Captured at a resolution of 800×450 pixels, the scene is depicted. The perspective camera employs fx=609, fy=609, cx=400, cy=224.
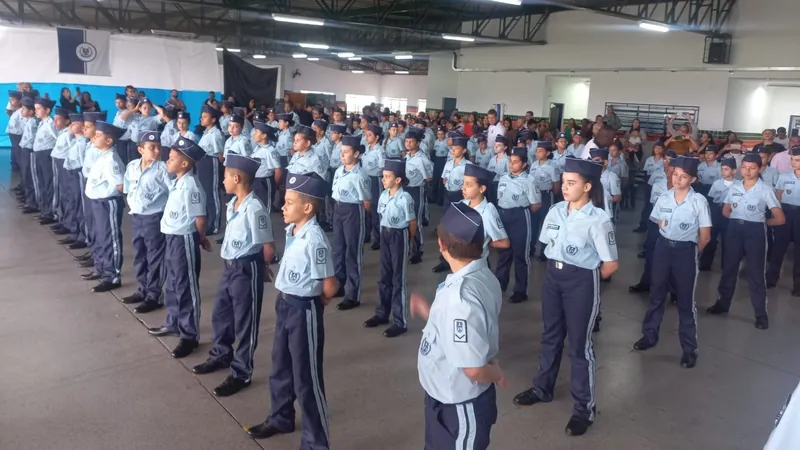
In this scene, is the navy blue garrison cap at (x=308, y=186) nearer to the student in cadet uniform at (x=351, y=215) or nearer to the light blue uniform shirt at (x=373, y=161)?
the student in cadet uniform at (x=351, y=215)

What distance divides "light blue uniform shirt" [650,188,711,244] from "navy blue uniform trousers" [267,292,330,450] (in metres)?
3.01

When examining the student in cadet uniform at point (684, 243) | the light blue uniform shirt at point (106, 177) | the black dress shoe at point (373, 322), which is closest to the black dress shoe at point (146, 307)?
the light blue uniform shirt at point (106, 177)

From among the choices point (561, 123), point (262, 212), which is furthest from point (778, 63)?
point (262, 212)

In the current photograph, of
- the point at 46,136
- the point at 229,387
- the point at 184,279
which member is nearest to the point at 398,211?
the point at 184,279

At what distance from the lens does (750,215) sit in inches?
229

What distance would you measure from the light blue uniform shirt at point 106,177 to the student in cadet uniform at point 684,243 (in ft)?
15.7

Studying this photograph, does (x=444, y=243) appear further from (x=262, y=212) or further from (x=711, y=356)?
(x=711, y=356)

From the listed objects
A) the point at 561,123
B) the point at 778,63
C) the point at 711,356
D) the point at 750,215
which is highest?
the point at 778,63

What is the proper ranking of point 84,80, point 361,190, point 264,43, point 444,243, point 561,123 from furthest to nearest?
1. point 264,43
2. point 561,123
3. point 84,80
4. point 361,190
5. point 444,243

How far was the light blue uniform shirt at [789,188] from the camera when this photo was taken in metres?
6.82

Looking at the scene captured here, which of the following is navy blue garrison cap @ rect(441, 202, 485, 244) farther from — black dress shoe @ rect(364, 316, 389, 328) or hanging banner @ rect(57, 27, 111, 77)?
hanging banner @ rect(57, 27, 111, 77)

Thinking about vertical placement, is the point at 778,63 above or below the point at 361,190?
above

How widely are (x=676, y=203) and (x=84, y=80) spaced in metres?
14.3

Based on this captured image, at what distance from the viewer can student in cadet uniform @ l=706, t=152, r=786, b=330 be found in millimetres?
5785
